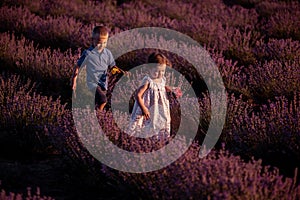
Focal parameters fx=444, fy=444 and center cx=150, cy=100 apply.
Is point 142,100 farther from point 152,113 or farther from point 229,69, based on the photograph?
point 229,69

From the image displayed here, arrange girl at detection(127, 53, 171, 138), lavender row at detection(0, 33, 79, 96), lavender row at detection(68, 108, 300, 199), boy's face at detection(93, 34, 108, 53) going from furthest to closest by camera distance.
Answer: lavender row at detection(0, 33, 79, 96) → boy's face at detection(93, 34, 108, 53) → girl at detection(127, 53, 171, 138) → lavender row at detection(68, 108, 300, 199)

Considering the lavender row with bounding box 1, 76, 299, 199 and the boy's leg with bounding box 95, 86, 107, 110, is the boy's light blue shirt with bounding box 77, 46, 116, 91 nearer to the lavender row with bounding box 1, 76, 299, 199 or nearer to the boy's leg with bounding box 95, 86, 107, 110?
the boy's leg with bounding box 95, 86, 107, 110

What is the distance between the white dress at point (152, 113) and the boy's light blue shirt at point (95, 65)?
2.28 feet

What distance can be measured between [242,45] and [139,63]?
1.68 metres

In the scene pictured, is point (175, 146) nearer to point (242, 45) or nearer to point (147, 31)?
point (242, 45)

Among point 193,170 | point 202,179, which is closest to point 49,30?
point 193,170

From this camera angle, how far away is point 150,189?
2.86 meters

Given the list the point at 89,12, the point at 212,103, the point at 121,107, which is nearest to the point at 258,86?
the point at 212,103

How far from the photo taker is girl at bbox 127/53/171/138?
3847 mm

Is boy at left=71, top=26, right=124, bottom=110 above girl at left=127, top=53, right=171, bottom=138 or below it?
above

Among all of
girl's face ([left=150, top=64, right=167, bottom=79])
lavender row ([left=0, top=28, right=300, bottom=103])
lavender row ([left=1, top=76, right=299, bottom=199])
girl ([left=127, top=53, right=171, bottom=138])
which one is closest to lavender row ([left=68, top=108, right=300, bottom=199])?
lavender row ([left=1, top=76, right=299, bottom=199])

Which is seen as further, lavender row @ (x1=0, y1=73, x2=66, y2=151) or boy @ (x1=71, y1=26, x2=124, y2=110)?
boy @ (x1=71, y1=26, x2=124, y2=110)

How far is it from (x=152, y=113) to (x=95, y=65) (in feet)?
2.94

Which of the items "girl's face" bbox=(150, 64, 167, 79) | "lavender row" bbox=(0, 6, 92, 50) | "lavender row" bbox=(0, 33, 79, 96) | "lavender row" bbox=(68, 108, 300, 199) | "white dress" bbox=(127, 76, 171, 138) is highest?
"lavender row" bbox=(0, 6, 92, 50)
